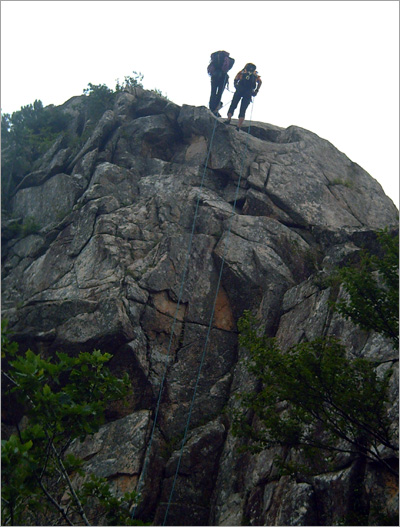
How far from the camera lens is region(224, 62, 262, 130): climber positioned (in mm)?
21672

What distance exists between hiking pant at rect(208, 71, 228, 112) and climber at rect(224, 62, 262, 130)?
0.74m

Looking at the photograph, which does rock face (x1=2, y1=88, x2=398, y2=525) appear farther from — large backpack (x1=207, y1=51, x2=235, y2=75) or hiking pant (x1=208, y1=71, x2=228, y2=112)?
large backpack (x1=207, y1=51, x2=235, y2=75)

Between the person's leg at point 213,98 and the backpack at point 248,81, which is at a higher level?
the backpack at point 248,81

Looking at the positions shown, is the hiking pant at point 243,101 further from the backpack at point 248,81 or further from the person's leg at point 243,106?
the backpack at point 248,81

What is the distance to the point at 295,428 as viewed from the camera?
1002 cm

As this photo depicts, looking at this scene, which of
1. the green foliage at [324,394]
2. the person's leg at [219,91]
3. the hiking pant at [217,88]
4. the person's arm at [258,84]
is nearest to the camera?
the green foliage at [324,394]

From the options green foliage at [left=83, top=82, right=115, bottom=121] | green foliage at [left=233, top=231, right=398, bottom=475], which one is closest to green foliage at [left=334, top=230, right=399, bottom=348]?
green foliage at [left=233, top=231, right=398, bottom=475]

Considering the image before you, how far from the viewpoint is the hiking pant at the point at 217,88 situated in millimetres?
22562

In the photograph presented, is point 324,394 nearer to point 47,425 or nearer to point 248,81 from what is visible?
point 47,425

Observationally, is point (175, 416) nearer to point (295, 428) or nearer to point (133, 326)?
point (133, 326)

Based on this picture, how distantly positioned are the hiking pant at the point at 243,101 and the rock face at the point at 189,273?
103 cm

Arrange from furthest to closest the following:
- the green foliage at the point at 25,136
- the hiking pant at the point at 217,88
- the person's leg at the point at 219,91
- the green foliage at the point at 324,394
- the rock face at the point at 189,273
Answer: the green foliage at the point at 25,136, the person's leg at the point at 219,91, the hiking pant at the point at 217,88, the rock face at the point at 189,273, the green foliage at the point at 324,394

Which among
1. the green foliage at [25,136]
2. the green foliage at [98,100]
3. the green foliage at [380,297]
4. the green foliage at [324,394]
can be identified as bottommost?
the green foliage at [324,394]

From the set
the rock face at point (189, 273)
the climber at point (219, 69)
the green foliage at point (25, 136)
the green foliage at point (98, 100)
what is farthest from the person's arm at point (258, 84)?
the green foliage at point (25, 136)
